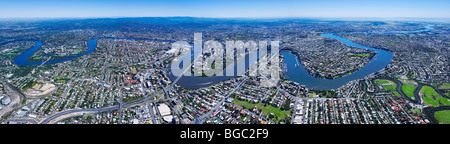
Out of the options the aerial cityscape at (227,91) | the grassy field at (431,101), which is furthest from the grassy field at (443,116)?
the grassy field at (431,101)

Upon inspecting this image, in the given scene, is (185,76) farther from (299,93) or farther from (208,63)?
(299,93)

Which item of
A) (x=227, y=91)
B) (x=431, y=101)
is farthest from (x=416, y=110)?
(x=227, y=91)

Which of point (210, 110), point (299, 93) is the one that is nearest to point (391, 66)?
A: point (299, 93)

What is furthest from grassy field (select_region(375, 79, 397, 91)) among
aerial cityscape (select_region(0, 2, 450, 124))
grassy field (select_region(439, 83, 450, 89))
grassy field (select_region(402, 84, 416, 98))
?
Result: grassy field (select_region(439, 83, 450, 89))

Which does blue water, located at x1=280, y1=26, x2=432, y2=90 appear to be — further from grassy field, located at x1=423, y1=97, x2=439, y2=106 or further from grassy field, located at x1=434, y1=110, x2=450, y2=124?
grassy field, located at x1=434, y1=110, x2=450, y2=124

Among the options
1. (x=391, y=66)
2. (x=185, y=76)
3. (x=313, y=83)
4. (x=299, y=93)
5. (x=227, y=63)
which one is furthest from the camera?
(x=227, y=63)

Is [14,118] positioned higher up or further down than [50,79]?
further down

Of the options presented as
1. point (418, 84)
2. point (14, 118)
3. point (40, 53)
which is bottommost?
point (14, 118)
